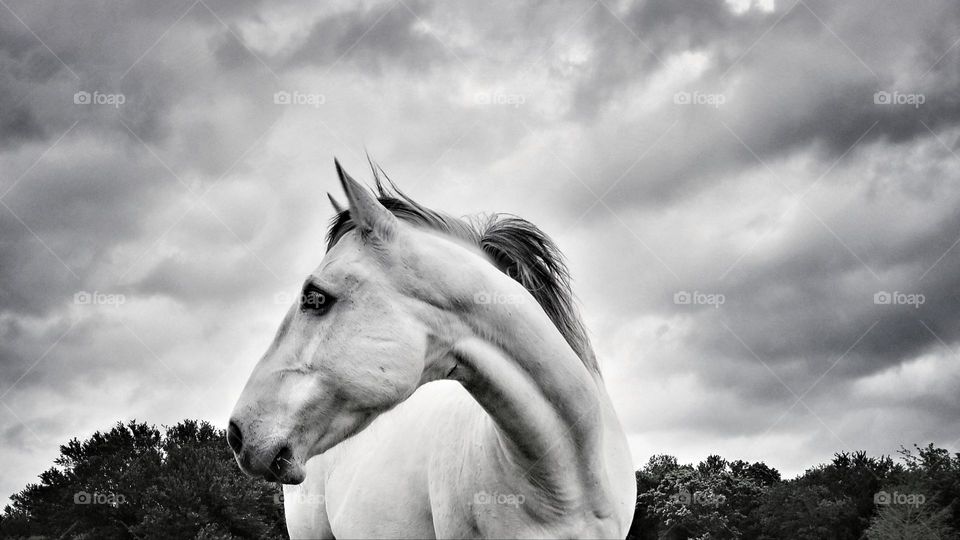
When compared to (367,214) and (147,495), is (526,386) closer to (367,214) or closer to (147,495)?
(367,214)

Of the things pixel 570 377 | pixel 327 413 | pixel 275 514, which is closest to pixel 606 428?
pixel 570 377

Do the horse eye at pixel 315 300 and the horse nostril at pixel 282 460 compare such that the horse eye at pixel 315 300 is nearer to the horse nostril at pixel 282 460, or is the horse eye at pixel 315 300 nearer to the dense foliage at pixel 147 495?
the horse nostril at pixel 282 460

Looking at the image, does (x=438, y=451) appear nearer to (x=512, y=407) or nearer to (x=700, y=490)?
(x=512, y=407)

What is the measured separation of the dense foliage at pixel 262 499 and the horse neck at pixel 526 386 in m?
36.6

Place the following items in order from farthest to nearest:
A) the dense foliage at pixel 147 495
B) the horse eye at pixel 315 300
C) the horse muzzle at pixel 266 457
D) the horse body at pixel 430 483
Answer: the dense foliage at pixel 147 495 → the horse body at pixel 430 483 → the horse eye at pixel 315 300 → the horse muzzle at pixel 266 457

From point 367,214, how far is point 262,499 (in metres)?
52.1

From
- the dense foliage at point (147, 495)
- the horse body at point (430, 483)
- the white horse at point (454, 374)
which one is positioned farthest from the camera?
the dense foliage at point (147, 495)

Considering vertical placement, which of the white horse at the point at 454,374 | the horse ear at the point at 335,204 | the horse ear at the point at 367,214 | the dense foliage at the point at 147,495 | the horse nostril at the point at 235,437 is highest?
the dense foliage at the point at 147,495

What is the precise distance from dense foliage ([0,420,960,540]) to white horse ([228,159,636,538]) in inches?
1433

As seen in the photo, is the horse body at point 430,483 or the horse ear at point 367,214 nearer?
the horse ear at point 367,214

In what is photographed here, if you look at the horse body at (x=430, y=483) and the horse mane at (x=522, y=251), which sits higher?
the horse mane at (x=522, y=251)

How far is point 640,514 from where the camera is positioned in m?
76.4

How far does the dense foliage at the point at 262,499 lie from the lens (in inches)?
1866

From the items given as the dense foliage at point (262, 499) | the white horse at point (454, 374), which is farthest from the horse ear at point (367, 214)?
the dense foliage at point (262, 499)
